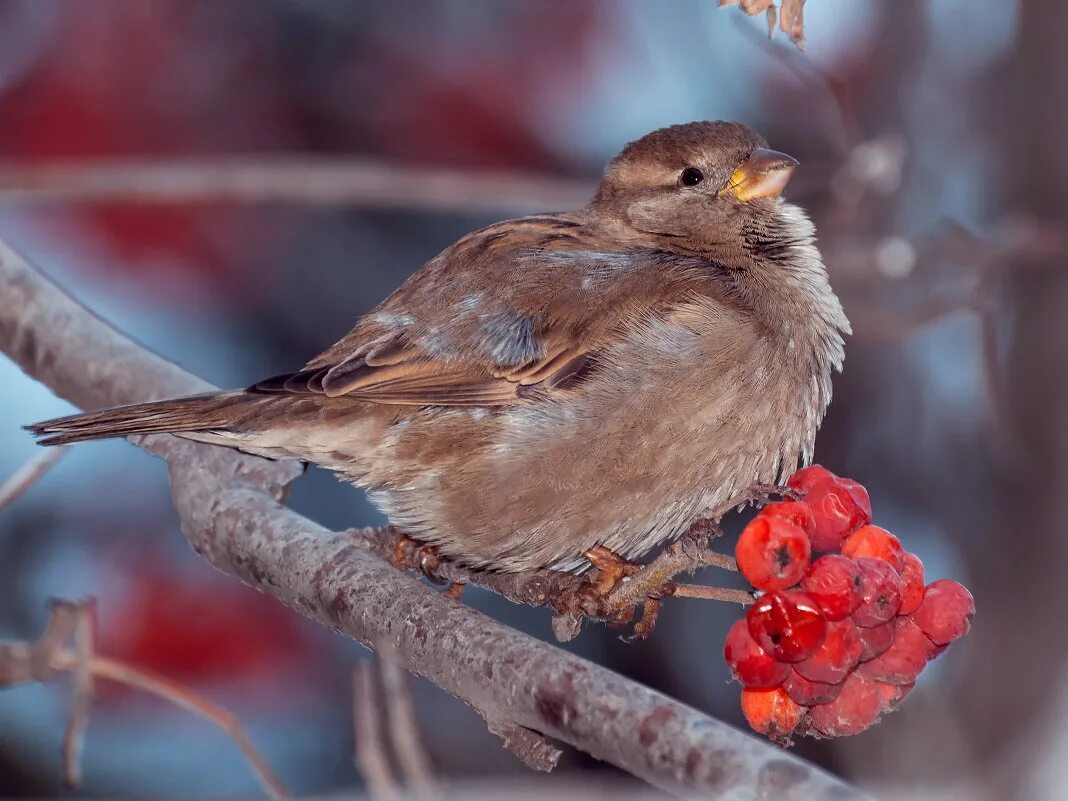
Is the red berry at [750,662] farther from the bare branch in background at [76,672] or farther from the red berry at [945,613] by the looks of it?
the bare branch in background at [76,672]

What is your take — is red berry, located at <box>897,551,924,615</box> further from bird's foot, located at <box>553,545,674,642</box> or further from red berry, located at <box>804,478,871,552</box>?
bird's foot, located at <box>553,545,674,642</box>

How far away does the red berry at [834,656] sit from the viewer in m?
2.15

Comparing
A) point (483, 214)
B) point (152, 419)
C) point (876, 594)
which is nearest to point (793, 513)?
point (876, 594)

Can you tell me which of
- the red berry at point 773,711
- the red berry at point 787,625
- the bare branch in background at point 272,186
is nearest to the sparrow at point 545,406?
the bare branch in background at point 272,186

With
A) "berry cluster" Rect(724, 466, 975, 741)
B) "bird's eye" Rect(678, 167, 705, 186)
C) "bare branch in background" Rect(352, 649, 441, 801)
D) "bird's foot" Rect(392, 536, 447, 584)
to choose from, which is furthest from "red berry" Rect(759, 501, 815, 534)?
"bird's eye" Rect(678, 167, 705, 186)

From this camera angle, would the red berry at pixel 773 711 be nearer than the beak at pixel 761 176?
Yes

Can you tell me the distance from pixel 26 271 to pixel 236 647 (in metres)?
A: 1.64

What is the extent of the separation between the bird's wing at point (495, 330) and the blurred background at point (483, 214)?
634mm

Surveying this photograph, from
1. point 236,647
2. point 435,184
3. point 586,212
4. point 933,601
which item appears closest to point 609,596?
point 933,601

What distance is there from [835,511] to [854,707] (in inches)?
13.2

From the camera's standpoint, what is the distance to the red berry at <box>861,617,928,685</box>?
2266 mm

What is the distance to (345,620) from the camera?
2.56 m

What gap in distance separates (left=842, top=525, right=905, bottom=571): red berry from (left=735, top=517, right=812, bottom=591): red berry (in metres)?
0.14

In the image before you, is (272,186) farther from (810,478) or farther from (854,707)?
(854,707)
